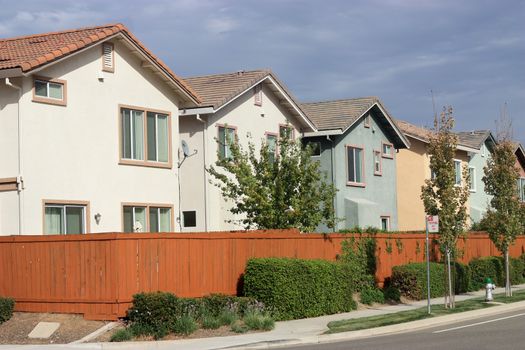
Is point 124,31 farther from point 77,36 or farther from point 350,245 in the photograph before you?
point 350,245

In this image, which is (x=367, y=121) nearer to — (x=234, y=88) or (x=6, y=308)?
(x=234, y=88)

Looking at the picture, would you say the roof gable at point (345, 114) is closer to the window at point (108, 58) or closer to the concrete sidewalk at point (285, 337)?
the window at point (108, 58)

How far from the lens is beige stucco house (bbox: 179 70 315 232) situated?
32.8 metres

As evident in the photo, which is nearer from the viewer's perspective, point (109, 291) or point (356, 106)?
point (109, 291)

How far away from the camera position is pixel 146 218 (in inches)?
1137

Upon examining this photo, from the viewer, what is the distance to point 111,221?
2739cm

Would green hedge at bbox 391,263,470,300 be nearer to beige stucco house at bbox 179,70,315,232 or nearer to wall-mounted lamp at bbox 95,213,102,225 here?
beige stucco house at bbox 179,70,315,232

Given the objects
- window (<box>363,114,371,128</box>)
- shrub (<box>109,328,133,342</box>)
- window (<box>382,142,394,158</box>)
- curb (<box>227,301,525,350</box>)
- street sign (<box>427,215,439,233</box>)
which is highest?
window (<box>363,114,371,128</box>)

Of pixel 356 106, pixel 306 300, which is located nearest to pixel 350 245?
pixel 306 300

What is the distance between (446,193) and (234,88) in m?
10.5

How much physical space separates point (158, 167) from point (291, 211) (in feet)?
16.6

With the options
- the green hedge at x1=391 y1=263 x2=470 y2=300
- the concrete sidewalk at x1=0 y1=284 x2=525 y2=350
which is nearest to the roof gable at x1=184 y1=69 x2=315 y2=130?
the green hedge at x1=391 y1=263 x2=470 y2=300

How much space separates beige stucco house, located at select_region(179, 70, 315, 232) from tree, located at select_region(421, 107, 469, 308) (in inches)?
250

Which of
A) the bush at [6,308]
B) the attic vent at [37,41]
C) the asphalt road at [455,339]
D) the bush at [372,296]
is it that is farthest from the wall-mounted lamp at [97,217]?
the asphalt road at [455,339]
